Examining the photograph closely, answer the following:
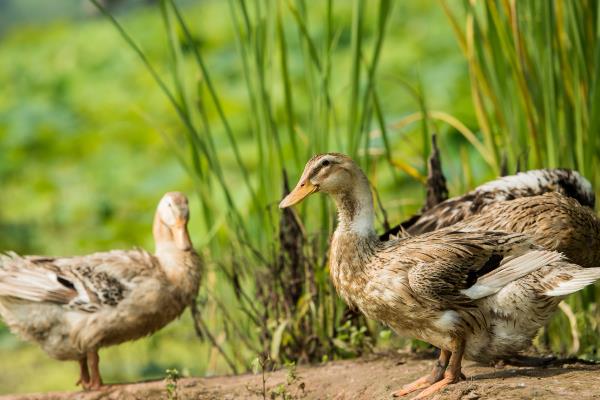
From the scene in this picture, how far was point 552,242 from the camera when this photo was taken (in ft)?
17.0

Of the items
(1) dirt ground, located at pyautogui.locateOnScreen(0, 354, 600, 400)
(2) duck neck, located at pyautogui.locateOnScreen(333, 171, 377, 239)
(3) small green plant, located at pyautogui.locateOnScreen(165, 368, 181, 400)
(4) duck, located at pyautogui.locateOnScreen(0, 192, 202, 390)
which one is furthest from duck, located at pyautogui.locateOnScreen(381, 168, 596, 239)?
(3) small green plant, located at pyautogui.locateOnScreen(165, 368, 181, 400)

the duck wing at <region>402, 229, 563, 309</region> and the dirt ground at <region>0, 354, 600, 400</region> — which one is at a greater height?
the duck wing at <region>402, 229, 563, 309</region>

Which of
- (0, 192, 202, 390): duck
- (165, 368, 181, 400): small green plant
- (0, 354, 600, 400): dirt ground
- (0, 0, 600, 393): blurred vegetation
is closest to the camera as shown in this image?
(0, 354, 600, 400): dirt ground

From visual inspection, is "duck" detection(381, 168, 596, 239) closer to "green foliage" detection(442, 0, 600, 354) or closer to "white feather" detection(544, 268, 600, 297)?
"green foliage" detection(442, 0, 600, 354)

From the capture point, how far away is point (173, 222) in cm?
564

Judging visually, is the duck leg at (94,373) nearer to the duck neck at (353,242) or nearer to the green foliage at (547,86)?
the duck neck at (353,242)

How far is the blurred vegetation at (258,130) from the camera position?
18.7ft

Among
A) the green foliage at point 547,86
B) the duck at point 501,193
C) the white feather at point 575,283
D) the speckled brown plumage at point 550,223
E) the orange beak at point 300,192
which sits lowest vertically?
the white feather at point 575,283

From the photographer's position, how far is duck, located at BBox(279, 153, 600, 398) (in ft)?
14.4

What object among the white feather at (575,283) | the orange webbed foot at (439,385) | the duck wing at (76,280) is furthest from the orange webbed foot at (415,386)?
the duck wing at (76,280)

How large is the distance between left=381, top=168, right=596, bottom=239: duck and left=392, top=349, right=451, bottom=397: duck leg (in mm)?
941

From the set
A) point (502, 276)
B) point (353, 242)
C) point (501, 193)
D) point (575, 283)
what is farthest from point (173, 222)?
point (575, 283)

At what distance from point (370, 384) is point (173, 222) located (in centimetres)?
139

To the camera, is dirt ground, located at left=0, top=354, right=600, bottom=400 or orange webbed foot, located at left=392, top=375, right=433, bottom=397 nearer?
dirt ground, located at left=0, top=354, right=600, bottom=400
